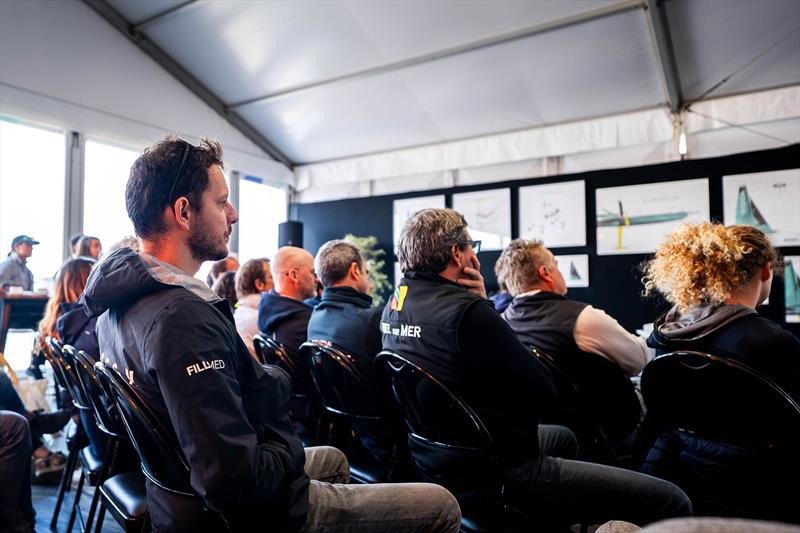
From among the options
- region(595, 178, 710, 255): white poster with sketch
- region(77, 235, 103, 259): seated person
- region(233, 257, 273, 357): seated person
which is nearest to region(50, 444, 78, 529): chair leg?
region(233, 257, 273, 357): seated person

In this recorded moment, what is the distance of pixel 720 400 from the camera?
1360 millimetres

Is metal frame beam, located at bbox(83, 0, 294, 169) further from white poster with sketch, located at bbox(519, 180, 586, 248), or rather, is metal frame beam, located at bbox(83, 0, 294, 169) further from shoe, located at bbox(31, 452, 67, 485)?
shoe, located at bbox(31, 452, 67, 485)

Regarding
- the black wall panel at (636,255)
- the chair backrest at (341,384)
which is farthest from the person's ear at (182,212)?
the black wall panel at (636,255)

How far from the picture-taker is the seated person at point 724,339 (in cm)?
135

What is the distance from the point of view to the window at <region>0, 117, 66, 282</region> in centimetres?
496

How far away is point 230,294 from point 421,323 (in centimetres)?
221

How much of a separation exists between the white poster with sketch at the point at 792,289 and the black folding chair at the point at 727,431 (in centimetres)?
424

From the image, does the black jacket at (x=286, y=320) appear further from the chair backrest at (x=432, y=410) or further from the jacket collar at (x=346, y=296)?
the chair backrest at (x=432, y=410)

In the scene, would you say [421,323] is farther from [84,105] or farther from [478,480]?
[84,105]

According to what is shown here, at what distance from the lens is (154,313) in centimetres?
97

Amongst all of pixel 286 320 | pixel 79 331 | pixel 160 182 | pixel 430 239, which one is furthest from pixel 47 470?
pixel 430 239

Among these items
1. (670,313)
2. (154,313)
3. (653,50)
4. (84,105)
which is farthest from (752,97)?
(84,105)

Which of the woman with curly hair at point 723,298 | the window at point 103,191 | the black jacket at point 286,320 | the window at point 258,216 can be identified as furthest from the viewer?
the window at point 258,216

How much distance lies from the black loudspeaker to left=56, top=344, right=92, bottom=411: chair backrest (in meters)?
5.36
